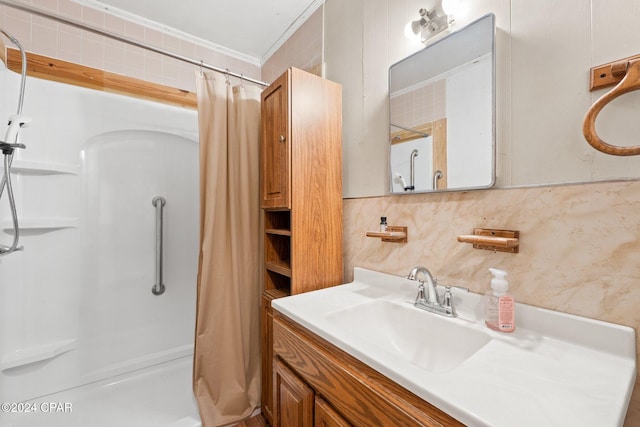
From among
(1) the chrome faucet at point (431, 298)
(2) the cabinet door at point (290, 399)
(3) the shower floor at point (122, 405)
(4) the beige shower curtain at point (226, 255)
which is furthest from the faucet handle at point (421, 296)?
(3) the shower floor at point (122, 405)

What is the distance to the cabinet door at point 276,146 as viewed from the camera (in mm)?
1235

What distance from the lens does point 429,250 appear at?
1.02 m

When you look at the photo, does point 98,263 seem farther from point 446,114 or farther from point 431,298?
point 446,114

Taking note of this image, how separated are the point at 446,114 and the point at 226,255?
1206mm

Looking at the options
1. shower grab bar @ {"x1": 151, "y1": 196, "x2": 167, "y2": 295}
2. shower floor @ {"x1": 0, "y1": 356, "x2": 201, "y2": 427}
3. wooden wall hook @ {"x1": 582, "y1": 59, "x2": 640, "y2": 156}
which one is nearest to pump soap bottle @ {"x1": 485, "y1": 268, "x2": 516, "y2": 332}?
wooden wall hook @ {"x1": 582, "y1": 59, "x2": 640, "y2": 156}

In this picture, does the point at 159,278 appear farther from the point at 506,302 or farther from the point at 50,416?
the point at 506,302

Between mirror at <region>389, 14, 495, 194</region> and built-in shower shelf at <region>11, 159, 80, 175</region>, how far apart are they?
6.12 ft

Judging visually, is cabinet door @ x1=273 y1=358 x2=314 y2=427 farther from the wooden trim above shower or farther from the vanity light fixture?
the wooden trim above shower

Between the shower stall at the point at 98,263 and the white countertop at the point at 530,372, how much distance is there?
1.36 meters

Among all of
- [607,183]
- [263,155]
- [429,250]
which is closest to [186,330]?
[263,155]

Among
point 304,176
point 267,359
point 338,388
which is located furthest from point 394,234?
point 267,359

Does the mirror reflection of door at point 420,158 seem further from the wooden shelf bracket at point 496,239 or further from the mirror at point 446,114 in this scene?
the wooden shelf bracket at point 496,239

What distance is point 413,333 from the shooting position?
911 mm

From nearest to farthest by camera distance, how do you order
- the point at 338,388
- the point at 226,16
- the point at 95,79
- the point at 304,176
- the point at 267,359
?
the point at 338,388, the point at 304,176, the point at 267,359, the point at 95,79, the point at 226,16
